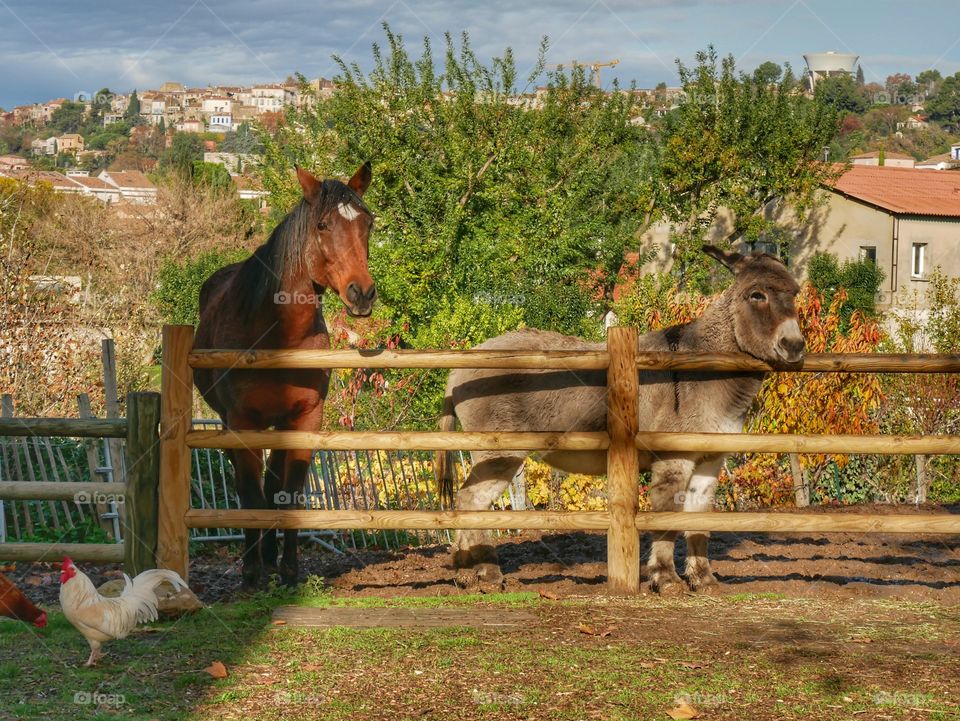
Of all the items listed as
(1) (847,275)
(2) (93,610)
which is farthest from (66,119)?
(2) (93,610)

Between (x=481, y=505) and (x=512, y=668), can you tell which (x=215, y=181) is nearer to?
(x=481, y=505)

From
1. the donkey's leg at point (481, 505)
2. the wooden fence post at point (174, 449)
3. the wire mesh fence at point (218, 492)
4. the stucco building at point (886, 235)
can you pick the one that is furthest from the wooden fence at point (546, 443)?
the stucco building at point (886, 235)

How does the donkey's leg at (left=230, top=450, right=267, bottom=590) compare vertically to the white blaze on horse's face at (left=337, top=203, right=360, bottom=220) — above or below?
below

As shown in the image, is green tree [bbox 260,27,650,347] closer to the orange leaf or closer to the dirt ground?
the dirt ground

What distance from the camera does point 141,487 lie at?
6.54m

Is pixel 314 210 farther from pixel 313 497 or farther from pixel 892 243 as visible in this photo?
pixel 892 243

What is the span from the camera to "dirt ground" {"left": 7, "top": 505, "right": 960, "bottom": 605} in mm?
7043

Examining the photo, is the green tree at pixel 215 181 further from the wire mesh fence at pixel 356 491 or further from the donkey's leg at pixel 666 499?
the donkey's leg at pixel 666 499

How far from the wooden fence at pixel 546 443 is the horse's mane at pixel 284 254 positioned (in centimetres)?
65

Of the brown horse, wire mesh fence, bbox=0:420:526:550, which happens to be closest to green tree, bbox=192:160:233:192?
wire mesh fence, bbox=0:420:526:550

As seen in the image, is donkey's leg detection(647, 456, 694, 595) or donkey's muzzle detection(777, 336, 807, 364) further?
donkey's leg detection(647, 456, 694, 595)

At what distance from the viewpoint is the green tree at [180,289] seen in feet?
99.8

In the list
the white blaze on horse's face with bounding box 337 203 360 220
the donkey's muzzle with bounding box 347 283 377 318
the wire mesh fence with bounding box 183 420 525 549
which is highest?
the white blaze on horse's face with bounding box 337 203 360 220

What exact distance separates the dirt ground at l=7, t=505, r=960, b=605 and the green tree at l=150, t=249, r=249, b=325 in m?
22.0
